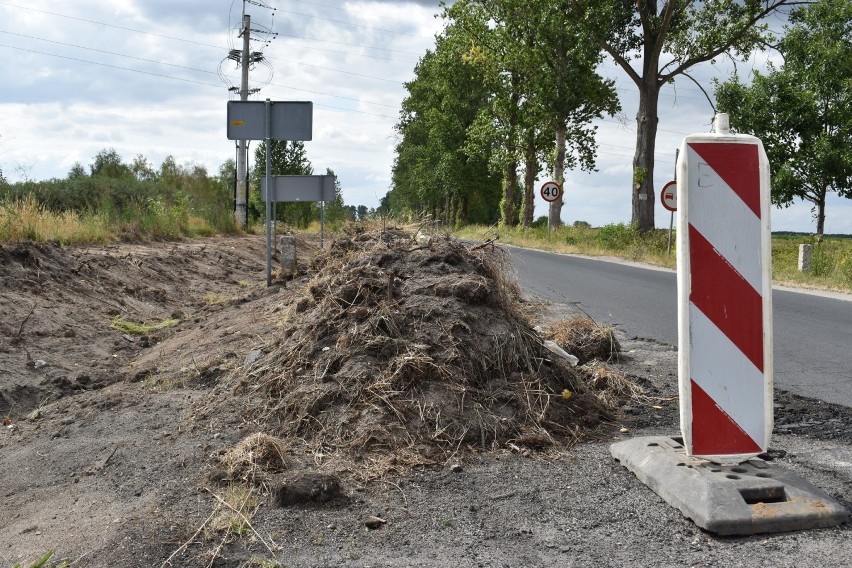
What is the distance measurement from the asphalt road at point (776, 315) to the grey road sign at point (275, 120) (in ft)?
13.9

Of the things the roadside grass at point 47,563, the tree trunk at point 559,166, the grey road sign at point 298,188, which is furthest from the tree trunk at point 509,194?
the roadside grass at point 47,563

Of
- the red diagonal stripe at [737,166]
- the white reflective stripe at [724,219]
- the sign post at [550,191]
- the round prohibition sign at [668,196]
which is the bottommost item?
the white reflective stripe at [724,219]

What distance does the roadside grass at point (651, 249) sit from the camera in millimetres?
17806

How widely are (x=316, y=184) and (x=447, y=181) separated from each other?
41000mm

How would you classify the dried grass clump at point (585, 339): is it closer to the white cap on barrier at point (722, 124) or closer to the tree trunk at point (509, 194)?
the white cap on barrier at point (722, 124)

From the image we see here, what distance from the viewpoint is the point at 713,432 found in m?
3.70

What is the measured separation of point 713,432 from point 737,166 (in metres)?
1.23

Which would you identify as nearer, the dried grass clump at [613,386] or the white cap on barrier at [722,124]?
the white cap on barrier at [722,124]

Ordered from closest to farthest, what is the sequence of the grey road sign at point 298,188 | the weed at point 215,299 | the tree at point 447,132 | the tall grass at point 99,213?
the weed at point 215,299, the tall grass at point 99,213, the grey road sign at point 298,188, the tree at point 447,132

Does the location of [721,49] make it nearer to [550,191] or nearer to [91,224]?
[550,191]

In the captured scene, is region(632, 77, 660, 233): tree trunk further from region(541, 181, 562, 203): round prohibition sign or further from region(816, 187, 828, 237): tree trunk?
region(816, 187, 828, 237): tree trunk

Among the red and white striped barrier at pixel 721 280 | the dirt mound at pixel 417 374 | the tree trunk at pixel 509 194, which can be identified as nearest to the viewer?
the red and white striped barrier at pixel 721 280

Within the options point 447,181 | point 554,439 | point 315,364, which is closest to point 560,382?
point 554,439

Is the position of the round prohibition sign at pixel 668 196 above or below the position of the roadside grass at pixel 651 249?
above
